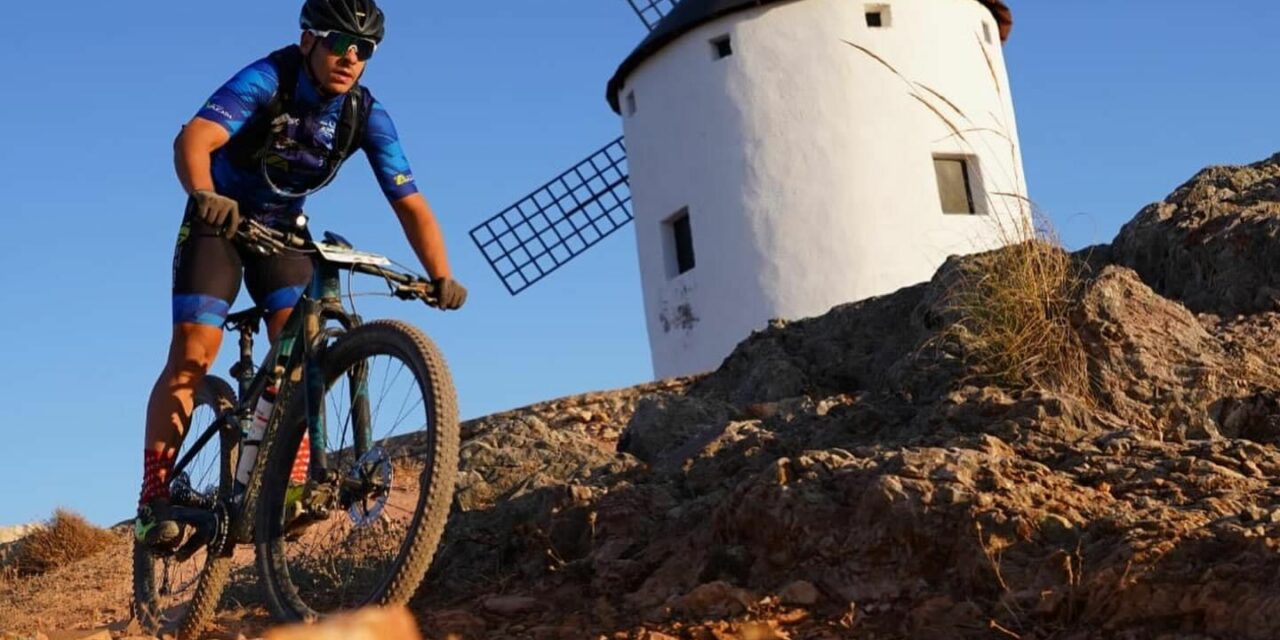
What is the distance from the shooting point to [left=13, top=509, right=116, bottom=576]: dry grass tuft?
422 inches

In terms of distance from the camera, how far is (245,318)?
16.3 feet

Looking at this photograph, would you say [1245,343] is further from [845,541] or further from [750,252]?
[750,252]

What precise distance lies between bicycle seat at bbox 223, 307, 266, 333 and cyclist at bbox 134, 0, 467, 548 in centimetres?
8

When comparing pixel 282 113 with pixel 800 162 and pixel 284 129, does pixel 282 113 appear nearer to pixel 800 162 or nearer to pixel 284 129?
pixel 284 129

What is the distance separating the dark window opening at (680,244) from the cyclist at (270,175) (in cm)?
1358

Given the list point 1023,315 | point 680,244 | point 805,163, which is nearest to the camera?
point 1023,315

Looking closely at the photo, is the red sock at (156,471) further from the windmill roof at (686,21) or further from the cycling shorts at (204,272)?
the windmill roof at (686,21)

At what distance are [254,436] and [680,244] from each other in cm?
1430

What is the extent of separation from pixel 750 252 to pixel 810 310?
1028 mm

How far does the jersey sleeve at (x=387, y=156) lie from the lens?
15.4ft

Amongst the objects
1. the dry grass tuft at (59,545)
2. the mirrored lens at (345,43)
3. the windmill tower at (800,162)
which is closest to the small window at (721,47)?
the windmill tower at (800,162)

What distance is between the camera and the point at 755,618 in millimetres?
3816

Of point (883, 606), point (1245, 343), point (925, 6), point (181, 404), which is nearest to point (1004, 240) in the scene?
point (1245, 343)

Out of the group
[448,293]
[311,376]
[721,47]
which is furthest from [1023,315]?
[721,47]
